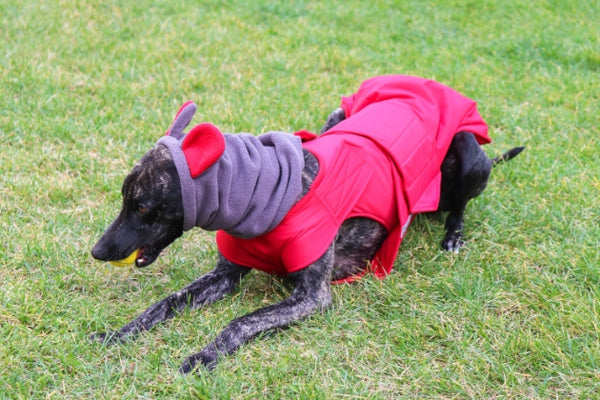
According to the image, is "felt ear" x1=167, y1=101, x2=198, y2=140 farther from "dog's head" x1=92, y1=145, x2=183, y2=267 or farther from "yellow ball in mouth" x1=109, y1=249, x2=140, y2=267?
"yellow ball in mouth" x1=109, y1=249, x2=140, y2=267

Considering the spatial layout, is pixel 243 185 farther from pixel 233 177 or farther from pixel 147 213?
pixel 147 213

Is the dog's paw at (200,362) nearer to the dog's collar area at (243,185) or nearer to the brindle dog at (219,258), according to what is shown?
the brindle dog at (219,258)

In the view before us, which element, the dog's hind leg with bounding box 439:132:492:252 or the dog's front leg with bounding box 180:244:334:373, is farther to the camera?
the dog's hind leg with bounding box 439:132:492:252

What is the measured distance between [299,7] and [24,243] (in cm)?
578

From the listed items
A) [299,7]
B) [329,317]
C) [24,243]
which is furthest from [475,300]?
[299,7]

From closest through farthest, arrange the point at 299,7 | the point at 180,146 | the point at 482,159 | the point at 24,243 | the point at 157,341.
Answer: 1. the point at 180,146
2. the point at 157,341
3. the point at 24,243
4. the point at 482,159
5. the point at 299,7

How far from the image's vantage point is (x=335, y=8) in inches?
352

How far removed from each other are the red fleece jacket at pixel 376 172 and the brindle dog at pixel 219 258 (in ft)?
0.29

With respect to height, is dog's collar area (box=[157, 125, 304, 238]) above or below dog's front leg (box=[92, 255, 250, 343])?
above

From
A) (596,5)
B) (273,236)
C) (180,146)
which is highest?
(180,146)

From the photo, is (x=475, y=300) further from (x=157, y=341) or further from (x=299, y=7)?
(x=299, y=7)

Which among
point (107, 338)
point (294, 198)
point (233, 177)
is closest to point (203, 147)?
point (233, 177)

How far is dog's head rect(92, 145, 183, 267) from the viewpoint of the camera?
3059 mm

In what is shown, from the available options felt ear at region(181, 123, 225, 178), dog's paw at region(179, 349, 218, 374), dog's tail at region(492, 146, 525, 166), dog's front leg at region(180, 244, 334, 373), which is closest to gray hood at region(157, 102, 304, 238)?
felt ear at region(181, 123, 225, 178)
